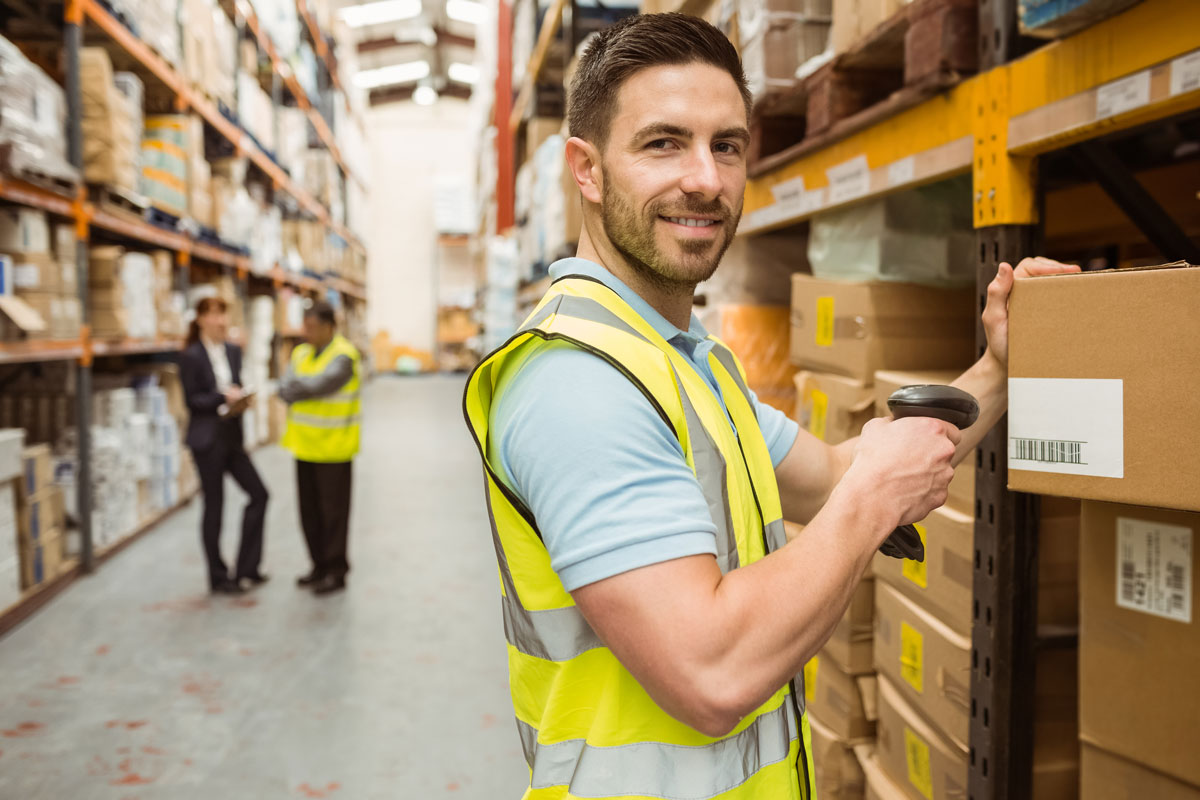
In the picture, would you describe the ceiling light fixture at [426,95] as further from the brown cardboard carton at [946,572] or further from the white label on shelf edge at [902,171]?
the brown cardboard carton at [946,572]

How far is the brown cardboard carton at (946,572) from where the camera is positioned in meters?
1.59

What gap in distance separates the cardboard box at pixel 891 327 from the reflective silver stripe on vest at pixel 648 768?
48.4 inches

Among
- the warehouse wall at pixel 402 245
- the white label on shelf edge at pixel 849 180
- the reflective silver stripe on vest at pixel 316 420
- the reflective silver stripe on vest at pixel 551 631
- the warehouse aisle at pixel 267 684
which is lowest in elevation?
the warehouse aisle at pixel 267 684

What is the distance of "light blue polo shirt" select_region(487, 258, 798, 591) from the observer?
0.80m

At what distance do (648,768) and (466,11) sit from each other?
63.1ft

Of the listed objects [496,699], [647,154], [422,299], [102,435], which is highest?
[422,299]

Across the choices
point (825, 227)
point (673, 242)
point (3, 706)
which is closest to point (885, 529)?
point (673, 242)

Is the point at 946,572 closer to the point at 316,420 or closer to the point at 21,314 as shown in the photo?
the point at 316,420

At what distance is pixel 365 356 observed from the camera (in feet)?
54.7

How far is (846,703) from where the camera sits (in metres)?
2.14

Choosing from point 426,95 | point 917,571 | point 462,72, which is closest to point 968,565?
point 917,571

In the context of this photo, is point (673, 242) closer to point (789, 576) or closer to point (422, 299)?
point (789, 576)

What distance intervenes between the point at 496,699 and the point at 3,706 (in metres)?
1.73

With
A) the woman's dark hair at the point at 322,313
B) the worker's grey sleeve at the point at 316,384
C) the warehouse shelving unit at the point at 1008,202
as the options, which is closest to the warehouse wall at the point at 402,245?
the woman's dark hair at the point at 322,313
